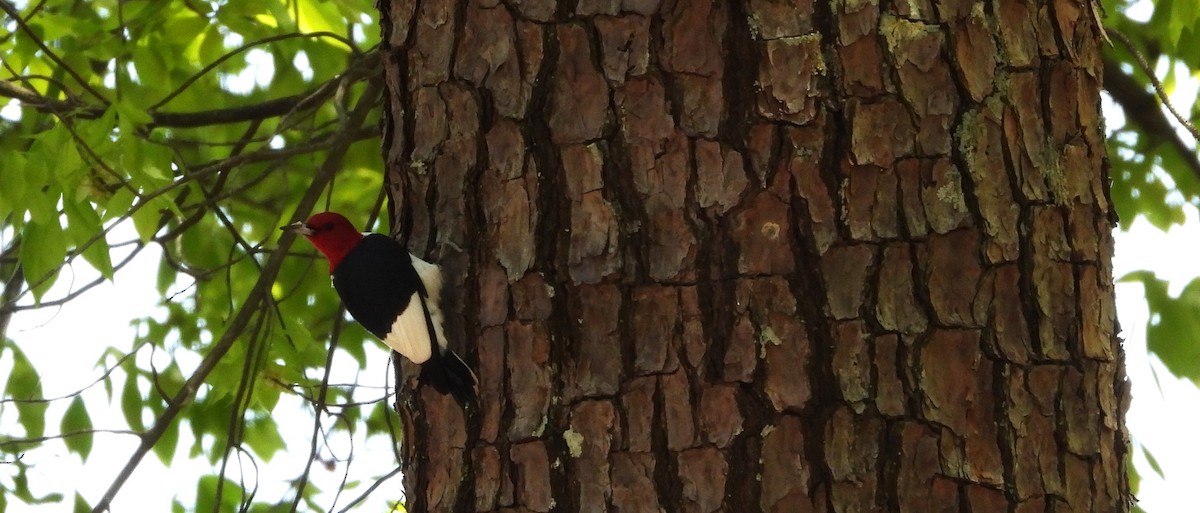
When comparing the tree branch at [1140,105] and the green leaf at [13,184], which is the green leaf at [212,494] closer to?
the green leaf at [13,184]

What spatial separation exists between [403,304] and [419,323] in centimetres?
14

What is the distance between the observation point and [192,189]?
2.68m

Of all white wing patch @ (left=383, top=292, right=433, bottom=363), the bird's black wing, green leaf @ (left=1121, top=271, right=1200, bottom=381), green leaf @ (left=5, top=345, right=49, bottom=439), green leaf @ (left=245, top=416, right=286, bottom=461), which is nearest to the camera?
white wing patch @ (left=383, top=292, right=433, bottom=363)

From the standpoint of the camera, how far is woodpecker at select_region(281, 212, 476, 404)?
1675mm

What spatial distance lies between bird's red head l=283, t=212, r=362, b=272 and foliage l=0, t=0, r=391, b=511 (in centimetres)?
5

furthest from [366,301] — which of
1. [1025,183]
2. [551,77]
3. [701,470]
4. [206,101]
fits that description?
[206,101]

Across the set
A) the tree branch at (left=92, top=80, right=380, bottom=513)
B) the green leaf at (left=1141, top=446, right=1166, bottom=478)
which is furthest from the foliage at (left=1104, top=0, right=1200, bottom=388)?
the tree branch at (left=92, top=80, right=380, bottom=513)

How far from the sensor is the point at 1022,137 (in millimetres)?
1537

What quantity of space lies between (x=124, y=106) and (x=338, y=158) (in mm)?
487

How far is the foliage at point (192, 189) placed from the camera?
2.24 meters

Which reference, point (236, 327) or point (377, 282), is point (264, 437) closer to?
point (236, 327)

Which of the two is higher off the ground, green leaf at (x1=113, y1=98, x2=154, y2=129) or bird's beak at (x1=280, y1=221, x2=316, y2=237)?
green leaf at (x1=113, y1=98, x2=154, y2=129)

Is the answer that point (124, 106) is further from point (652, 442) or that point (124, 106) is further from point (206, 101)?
point (652, 442)

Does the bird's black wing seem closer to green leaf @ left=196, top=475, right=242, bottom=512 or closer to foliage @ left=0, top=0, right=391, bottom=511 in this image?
foliage @ left=0, top=0, right=391, bottom=511
